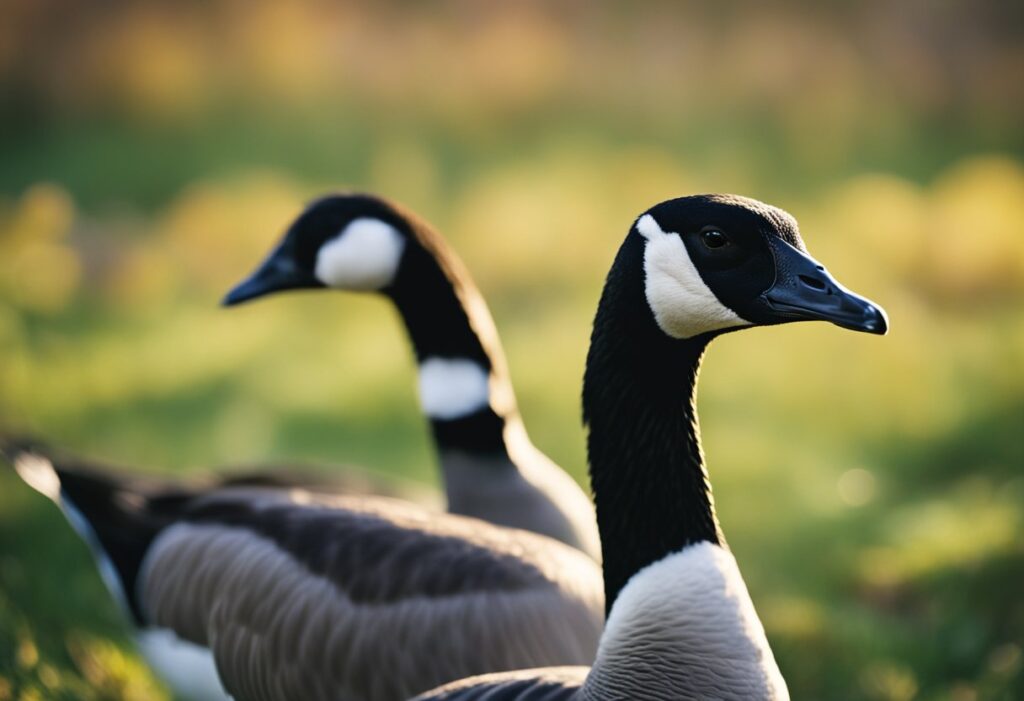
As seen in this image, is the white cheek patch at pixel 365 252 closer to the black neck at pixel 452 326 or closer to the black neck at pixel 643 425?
the black neck at pixel 452 326

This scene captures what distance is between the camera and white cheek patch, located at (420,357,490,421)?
4035 mm

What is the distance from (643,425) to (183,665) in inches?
73.9

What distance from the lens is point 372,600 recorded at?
3.37 meters

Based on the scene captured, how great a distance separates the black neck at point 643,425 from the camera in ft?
8.57

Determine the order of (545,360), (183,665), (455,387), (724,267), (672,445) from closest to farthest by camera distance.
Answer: (724,267) → (672,445) → (183,665) → (455,387) → (545,360)

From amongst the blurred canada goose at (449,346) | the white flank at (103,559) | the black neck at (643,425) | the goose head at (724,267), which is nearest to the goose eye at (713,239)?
the goose head at (724,267)

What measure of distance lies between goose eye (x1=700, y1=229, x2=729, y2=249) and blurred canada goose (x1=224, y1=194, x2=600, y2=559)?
1.59 metres

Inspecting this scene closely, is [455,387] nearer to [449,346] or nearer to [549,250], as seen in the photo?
[449,346]

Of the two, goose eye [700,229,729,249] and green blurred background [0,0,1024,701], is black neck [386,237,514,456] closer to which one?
green blurred background [0,0,1024,701]

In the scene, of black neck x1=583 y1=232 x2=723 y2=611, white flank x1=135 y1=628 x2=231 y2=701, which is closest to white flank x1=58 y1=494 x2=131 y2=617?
white flank x1=135 y1=628 x2=231 y2=701

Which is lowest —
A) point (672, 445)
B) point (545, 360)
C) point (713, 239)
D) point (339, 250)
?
point (545, 360)

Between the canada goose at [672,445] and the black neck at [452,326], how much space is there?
1337mm

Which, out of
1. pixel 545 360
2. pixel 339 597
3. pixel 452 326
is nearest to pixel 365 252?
pixel 452 326

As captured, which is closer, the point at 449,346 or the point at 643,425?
the point at 643,425
